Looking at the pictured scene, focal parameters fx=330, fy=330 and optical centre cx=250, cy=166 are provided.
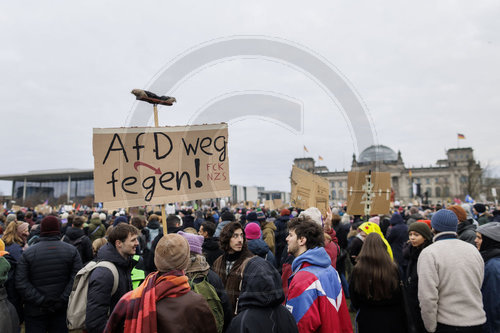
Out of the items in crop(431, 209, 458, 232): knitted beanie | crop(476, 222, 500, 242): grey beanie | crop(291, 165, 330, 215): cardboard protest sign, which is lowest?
crop(476, 222, 500, 242): grey beanie

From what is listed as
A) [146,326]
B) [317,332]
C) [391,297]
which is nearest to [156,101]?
[146,326]

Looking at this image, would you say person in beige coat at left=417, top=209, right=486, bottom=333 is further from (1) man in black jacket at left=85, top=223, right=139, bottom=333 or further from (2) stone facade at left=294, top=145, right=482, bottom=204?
(2) stone facade at left=294, top=145, right=482, bottom=204

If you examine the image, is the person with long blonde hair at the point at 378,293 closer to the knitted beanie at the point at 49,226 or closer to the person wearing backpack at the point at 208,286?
the person wearing backpack at the point at 208,286

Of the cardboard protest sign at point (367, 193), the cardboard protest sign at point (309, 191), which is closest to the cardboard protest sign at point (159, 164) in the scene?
the cardboard protest sign at point (309, 191)

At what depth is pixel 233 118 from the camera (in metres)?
6.17

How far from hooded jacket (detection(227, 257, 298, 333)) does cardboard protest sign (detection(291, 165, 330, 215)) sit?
5924 mm

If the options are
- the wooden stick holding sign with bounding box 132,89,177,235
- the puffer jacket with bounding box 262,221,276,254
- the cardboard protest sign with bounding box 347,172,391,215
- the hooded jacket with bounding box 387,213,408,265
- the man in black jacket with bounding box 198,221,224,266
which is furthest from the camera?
the cardboard protest sign with bounding box 347,172,391,215

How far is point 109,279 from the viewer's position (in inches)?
120

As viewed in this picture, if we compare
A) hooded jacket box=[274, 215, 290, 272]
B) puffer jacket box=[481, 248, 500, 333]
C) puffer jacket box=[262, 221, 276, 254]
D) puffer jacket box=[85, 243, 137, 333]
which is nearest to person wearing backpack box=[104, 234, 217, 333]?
puffer jacket box=[85, 243, 137, 333]

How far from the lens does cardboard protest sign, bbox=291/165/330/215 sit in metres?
8.07

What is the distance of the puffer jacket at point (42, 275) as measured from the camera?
3867 millimetres

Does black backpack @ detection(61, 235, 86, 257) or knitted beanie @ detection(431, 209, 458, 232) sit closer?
knitted beanie @ detection(431, 209, 458, 232)

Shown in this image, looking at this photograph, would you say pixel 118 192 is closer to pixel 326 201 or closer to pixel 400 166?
pixel 326 201

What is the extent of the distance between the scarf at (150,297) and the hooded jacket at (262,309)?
1.36 ft
